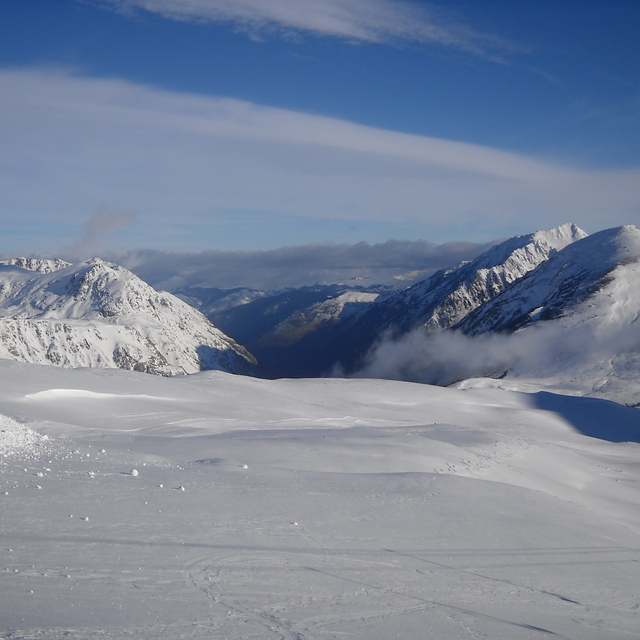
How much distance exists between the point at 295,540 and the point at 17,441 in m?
10.7

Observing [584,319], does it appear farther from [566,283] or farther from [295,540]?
[295,540]

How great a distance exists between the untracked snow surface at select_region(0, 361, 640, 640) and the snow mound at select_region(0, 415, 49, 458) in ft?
0.32

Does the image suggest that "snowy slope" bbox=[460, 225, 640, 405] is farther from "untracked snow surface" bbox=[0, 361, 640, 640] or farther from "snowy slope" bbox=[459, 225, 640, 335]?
"untracked snow surface" bbox=[0, 361, 640, 640]

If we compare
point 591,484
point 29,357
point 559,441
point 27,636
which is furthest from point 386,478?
point 29,357

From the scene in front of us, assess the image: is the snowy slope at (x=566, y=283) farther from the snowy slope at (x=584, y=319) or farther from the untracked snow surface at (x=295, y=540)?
the untracked snow surface at (x=295, y=540)

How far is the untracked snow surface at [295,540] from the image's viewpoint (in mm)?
8258

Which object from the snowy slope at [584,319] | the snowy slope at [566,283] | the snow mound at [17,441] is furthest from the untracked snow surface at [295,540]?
the snowy slope at [566,283]

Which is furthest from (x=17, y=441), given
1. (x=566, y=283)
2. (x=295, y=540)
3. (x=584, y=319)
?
(x=566, y=283)

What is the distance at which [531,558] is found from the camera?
12.7m

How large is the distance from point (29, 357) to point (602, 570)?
208246 mm

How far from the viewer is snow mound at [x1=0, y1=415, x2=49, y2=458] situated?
16.3 metres

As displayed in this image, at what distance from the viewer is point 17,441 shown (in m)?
17.5

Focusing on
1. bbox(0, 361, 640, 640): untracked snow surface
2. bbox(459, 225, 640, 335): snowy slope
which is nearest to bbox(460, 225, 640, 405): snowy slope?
bbox(459, 225, 640, 335): snowy slope

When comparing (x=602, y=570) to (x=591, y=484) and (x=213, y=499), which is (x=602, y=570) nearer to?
(x=213, y=499)
